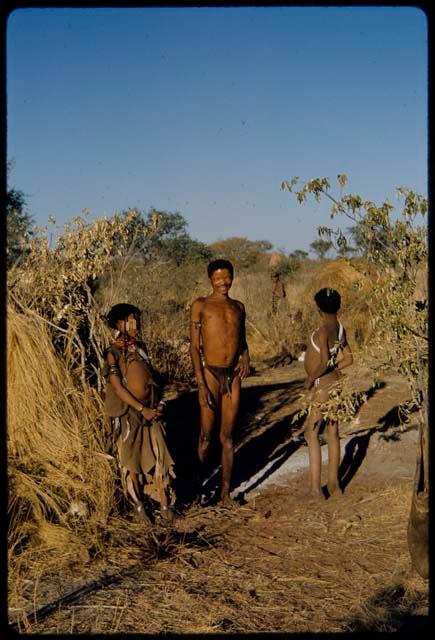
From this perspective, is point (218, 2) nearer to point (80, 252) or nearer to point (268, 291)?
point (80, 252)

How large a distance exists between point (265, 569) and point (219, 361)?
187 centimetres

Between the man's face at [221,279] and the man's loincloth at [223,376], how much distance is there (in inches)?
24.4

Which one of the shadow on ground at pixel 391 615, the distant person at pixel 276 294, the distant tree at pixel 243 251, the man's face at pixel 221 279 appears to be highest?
the distant tree at pixel 243 251

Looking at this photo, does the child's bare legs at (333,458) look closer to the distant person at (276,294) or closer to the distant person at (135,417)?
the distant person at (135,417)

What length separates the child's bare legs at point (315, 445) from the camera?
5852 millimetres

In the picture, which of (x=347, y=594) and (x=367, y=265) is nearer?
(x=347, y=594)

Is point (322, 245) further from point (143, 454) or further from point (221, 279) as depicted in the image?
point (143, 454)

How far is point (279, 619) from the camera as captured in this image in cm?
394

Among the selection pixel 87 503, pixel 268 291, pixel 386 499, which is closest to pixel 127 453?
pixel 87 503

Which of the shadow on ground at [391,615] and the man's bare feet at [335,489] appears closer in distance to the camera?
the shadow on ground at [391,615]

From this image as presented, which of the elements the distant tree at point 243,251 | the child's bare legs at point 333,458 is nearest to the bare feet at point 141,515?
the child's bare legs at point 333,458

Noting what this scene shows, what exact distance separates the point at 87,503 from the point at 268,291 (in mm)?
12633

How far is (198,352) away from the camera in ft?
19.5

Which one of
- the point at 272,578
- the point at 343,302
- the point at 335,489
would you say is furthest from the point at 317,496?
the point at 343,302
